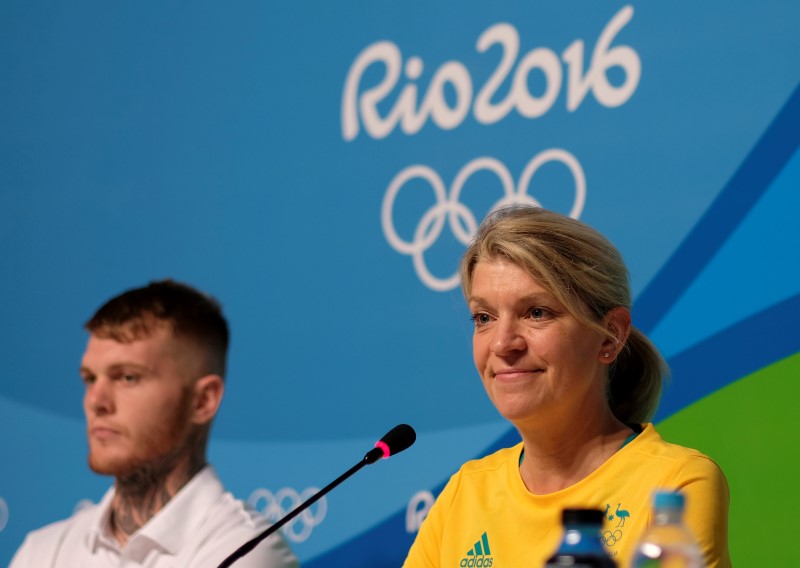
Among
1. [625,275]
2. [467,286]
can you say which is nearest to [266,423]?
[467,286]

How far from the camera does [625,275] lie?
2230 mm

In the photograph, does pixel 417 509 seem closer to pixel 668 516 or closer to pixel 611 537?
pixel 611 537

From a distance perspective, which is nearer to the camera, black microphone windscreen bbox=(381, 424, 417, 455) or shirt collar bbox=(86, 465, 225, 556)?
black microphone windscreen bbox=(381, 424, 417, 455)

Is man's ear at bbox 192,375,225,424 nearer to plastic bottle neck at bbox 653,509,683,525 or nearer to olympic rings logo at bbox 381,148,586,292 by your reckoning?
olympic rings logo at bbox 381,148,586,292

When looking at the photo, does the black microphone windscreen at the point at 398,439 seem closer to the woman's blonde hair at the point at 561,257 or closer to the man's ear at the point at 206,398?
the woman's blonde hair at the point at 561,257

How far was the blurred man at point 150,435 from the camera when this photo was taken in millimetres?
2873

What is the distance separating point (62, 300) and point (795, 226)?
2260mm

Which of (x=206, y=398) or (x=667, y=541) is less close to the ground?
(x=206, y=398)

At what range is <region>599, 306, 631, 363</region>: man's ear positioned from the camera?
222 cm

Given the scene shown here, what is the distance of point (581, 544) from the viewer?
1.24m

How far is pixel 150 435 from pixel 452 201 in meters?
0.97

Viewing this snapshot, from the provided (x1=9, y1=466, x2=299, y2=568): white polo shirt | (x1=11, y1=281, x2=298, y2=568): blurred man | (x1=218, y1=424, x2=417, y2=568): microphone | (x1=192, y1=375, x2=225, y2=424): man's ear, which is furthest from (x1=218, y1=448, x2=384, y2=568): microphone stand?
(x1=192, y1=375, x2=225, y2=424): man's ear

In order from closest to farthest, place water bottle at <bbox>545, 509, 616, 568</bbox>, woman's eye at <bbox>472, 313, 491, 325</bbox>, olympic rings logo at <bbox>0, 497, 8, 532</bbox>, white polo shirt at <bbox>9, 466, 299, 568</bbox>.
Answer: water bottle at <bbox>545, 509, 616, 568</bbox> < woman's eye at <bbox>472, 313, 491, 325</bbox> < white polo shirt at <bbox>9, 466, 299, 568</bbox> < olympic rings logo at <bbox>0, 497, 8, 532</bbox>

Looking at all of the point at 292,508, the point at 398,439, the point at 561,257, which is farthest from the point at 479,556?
the point at 292,508
